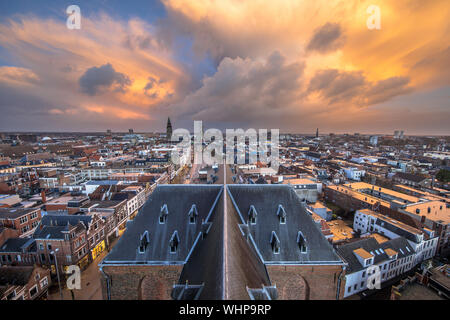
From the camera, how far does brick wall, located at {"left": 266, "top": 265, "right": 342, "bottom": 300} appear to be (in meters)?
20.7

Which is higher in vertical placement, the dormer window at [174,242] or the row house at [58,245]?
the dormer window at [174,242]

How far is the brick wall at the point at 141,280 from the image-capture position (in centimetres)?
2080

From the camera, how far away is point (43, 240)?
3244cm

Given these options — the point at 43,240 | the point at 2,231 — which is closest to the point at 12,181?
the point at 2,231

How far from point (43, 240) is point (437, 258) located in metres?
69.5

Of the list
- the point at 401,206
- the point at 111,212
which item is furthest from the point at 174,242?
the point at 401,206

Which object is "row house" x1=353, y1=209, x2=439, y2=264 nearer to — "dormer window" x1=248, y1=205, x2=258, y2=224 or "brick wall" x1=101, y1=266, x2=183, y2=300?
"dormer window" x1=248, y1=205, x2=258, y2=224

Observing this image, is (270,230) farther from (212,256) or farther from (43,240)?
(43,240)

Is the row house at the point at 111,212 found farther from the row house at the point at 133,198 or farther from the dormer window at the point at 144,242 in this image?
the dormer window at the point at 144,242

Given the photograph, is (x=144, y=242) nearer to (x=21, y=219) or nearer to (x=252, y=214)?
(x=252, y=214)

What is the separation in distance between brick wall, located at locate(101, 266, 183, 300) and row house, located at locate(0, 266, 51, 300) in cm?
1296

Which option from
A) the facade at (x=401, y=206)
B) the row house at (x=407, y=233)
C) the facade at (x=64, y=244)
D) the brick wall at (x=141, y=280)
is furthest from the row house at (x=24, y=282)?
the facade at (x=401, y=206)

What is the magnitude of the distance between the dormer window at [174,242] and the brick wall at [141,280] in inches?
67.3
